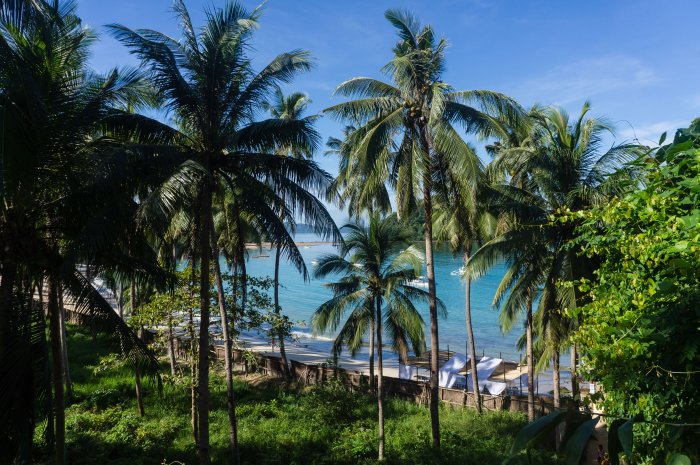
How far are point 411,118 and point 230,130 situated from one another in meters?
5.36

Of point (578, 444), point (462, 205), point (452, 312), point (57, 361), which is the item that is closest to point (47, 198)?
point (57, 361)

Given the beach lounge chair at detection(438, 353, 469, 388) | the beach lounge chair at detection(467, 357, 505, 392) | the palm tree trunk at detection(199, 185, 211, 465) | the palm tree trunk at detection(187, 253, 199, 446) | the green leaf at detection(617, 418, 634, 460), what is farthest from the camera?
the beach lounge chair at detection(438, 353, 469, 388)

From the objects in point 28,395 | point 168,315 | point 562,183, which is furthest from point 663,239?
point 168,315

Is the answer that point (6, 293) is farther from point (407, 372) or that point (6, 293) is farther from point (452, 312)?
point (452, 312)

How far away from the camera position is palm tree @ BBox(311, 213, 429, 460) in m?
16.6

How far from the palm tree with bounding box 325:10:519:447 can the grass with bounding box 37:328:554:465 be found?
194 cm

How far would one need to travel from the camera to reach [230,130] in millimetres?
9398

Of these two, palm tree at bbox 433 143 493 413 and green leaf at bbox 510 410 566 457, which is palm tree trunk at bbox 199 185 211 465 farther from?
green leaf at bbox 510 410 566 457

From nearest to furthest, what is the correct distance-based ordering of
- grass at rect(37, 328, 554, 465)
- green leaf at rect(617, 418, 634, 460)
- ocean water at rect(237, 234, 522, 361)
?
green leaf at rect(617, 418, 634, 460), grass at rect(37, 328, 554, 465), ocean water at rect(237, 234, 522, 361)

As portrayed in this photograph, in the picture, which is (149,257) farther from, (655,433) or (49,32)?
(655,433)

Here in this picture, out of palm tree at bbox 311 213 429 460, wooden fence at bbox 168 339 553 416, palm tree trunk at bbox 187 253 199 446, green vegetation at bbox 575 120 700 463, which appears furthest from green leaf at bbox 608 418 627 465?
wooden fence at bbox 168 339 553 416

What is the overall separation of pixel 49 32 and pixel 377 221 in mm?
11391

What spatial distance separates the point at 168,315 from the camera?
14023mm

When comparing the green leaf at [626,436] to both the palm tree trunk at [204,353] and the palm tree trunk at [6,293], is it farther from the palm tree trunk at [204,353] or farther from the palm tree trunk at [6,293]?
the palm tree trunk at [204,353]
